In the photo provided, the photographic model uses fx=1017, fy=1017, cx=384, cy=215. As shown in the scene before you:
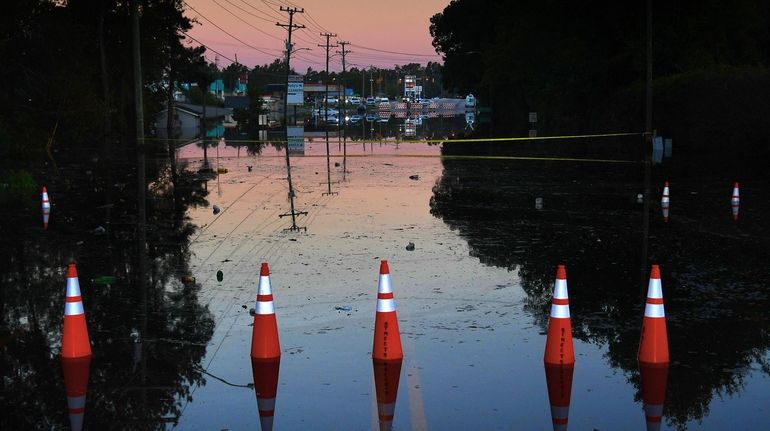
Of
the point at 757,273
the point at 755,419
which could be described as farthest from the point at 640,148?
the point at 755,419

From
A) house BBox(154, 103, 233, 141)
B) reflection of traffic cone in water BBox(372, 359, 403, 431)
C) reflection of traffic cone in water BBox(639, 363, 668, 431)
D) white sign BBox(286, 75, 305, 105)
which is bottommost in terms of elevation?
reflection of traffic cone in water BBox(639, 363, 668, 431)

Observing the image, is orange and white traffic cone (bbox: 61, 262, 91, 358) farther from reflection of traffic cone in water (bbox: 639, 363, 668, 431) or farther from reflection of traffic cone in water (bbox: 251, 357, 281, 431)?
reflection of traffic cone in water (bbox: 639, 363, 668, 431)

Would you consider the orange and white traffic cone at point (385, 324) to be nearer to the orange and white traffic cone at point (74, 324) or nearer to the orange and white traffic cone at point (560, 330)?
the orange and white traffic cone at point (560, 330)

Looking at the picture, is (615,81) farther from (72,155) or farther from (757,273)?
(757,273)

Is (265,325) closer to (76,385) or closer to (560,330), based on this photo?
(76,385)

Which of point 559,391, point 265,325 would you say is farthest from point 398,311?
point 559,391

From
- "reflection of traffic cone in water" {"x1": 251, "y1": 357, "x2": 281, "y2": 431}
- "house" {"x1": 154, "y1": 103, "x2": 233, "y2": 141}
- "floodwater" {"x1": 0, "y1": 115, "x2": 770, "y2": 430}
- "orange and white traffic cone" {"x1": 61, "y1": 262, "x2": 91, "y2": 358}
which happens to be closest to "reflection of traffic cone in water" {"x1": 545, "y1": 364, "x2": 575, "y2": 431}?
"floodwater" {"x1": 0, "y1": 115, "x2": 770, "y2": 430}

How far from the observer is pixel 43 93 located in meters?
46.7

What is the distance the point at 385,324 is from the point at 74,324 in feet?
7.90

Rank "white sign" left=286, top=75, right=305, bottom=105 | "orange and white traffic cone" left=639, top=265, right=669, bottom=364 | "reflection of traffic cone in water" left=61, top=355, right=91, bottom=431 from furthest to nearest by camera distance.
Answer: "white sign" left=286, top=75, right=305, bottom=105 → "orange and white traffic cone" left=639, top=265, right=669, bottom=364 → "reflection of traffic cone in water" left=61, top=355, right=91, bottom=431

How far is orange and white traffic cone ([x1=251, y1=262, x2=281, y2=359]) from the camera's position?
7.76 meters

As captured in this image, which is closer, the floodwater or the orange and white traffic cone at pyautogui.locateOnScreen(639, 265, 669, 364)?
the floodwater

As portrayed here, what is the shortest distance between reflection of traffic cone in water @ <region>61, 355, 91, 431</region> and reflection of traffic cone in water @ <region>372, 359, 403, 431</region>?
6.27 ft

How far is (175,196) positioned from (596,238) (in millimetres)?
10871
